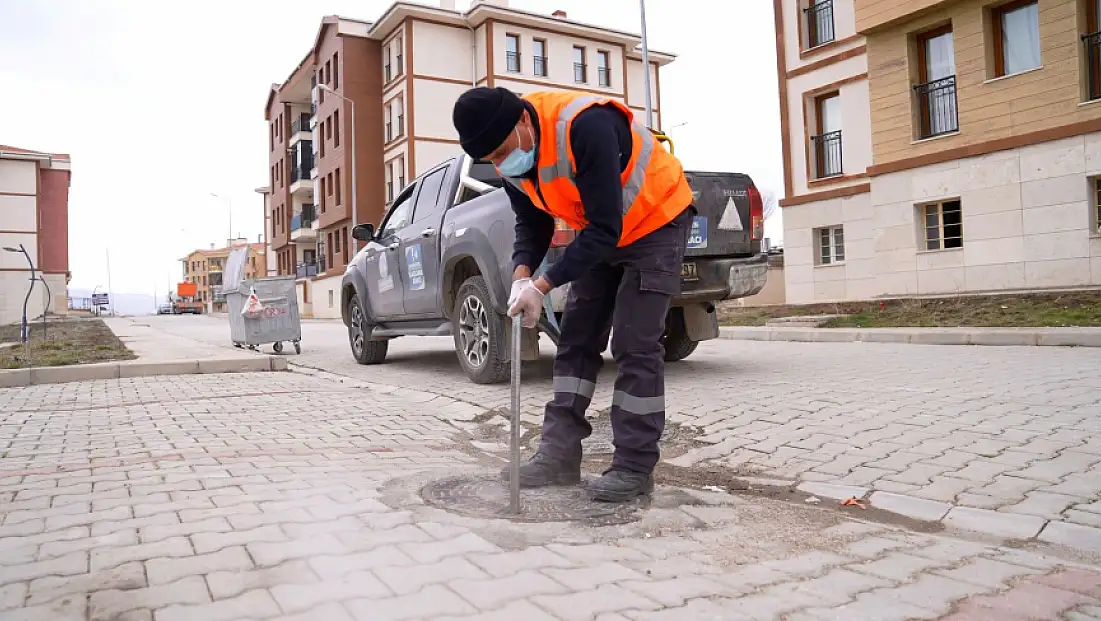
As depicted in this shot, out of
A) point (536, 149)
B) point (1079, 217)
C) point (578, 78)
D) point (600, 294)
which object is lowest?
point (600, 294)

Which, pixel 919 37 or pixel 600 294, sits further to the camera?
pixel 919 37

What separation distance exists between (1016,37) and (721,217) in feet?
39.7

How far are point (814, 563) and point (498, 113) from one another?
2.00 metres

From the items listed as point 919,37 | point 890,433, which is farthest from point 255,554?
point 919,37

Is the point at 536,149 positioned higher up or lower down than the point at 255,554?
higher up

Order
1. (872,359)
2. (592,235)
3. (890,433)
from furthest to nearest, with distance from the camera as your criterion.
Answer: (872,359)
(890,433)
(592,235)

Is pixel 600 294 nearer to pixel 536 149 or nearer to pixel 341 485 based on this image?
pixel 536 149

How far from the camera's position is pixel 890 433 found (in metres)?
4.66

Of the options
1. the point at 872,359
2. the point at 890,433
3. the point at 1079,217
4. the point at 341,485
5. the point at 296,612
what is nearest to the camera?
the point at 296,612

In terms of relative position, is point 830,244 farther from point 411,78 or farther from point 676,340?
point 411,78

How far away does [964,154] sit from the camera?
15.7 metres

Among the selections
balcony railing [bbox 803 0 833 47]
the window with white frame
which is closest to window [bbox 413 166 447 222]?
the window with white frame

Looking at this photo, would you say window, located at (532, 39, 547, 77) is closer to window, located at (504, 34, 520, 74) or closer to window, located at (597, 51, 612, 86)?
window, located at (504, 34, 520, 74)

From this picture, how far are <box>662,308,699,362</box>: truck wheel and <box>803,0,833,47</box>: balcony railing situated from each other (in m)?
16.7
